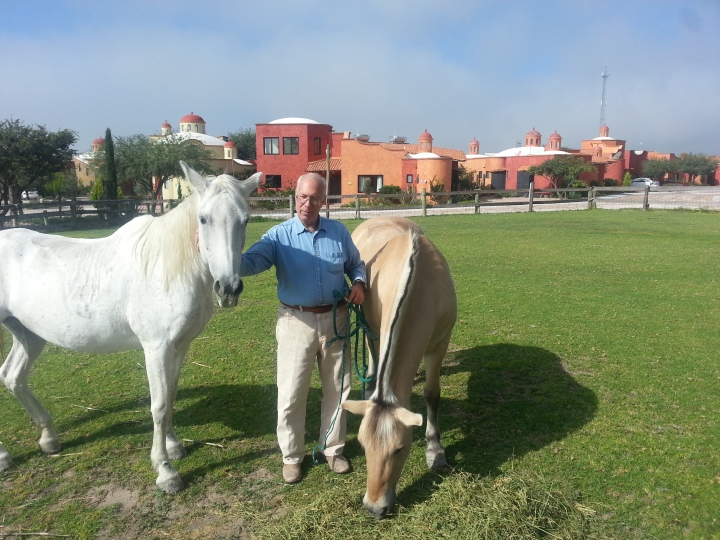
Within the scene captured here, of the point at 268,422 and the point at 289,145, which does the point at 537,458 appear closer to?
the point at 268,422

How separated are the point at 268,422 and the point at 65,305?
1800 mm

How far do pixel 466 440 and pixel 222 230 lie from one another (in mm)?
2406

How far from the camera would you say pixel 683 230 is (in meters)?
15.3

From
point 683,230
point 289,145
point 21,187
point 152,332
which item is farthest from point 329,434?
point 289,145

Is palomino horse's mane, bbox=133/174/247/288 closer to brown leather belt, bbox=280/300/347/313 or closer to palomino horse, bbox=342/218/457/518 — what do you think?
brown leather belt, bbox=280/300/347/313

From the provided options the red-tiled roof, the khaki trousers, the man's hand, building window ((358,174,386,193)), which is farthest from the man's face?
the red-tiled roof

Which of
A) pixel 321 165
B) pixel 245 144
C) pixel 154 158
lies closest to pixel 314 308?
pixel 154 158

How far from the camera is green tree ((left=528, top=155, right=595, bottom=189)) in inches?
1544

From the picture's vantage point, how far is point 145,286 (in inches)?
122

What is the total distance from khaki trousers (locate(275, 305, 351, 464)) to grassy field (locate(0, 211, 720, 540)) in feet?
0.87

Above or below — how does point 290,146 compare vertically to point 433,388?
above

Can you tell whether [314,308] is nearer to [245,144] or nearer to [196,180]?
[196,180]

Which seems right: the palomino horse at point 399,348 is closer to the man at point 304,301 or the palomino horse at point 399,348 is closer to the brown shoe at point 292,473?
the man at point 304,301

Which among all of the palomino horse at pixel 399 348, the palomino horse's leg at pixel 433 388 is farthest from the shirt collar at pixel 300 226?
the palomino horse's leg at pixel 433 388
